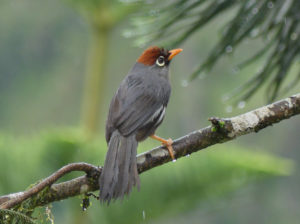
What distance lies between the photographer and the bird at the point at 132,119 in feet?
7.83

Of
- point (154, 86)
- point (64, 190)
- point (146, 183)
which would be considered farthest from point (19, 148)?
point (64, 190)

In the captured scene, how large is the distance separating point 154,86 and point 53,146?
242cm

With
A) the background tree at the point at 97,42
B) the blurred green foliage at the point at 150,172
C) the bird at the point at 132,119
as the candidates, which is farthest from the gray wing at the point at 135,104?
the background tree at the point at 97,42

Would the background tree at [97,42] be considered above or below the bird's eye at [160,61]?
above

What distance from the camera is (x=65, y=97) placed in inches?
600

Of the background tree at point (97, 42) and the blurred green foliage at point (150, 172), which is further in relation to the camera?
the background tree at point (97, 42)

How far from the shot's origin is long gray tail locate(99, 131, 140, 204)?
2.24 m

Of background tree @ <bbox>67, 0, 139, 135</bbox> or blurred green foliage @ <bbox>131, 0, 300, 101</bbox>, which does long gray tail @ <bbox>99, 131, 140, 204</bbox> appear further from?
background tree @ <bbox>67, 0, 139, 135</bbox>

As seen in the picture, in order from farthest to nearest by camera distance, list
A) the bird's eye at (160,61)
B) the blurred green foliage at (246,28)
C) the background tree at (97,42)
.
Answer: the background tree at (97,42) < the bird's eye at (160,61) < the blurred green foliage at (246,28)

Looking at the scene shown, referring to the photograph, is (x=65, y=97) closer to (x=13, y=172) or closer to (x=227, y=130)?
(x=13, y=172)

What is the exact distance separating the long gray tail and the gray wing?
127 mm

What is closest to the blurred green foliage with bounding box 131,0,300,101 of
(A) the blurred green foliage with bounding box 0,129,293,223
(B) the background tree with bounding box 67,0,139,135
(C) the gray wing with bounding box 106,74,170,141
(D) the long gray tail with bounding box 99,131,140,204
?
(C) the gray wing with bounding box 106,74,170,141

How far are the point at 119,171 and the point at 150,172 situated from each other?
3539 millimetres

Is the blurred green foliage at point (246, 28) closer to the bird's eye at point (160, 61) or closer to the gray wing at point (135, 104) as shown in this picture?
the gray wing at point (135, 104)
